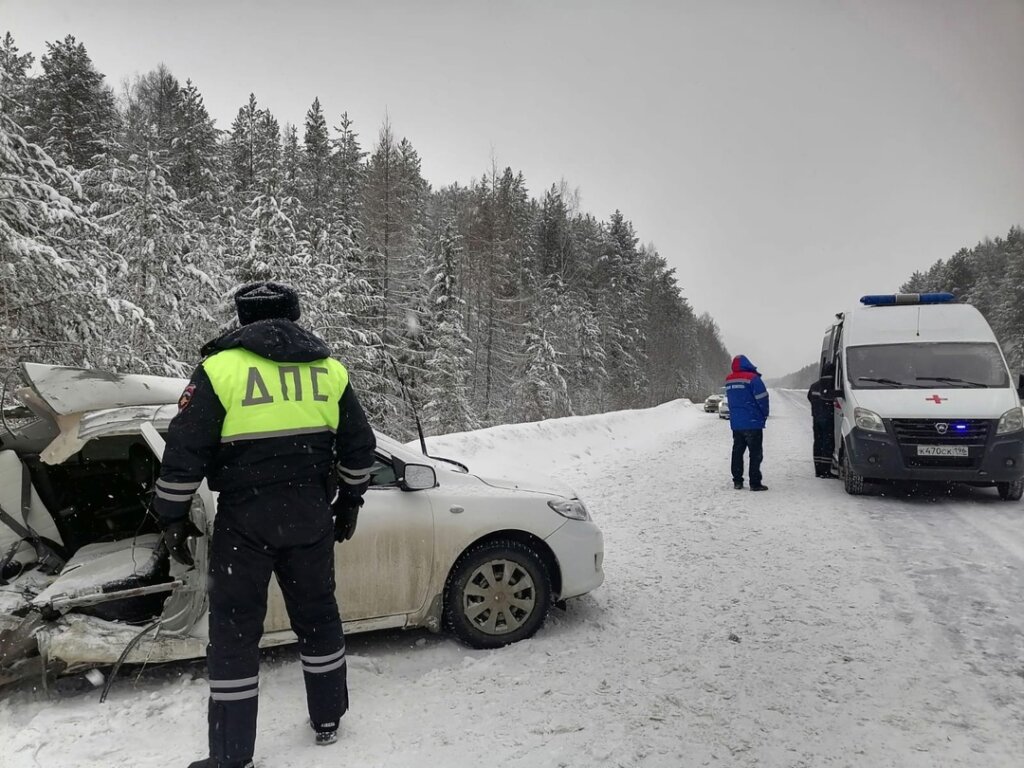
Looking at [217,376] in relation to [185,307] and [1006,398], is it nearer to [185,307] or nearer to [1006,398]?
[1006,398]

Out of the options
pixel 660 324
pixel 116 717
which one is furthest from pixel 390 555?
pixel 660 324

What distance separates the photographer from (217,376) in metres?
2.70

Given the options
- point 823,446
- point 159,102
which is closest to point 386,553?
point 823,446

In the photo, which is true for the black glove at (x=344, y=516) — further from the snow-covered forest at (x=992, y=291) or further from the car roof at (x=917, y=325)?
the snow-covered forest at (x=992, y=291)

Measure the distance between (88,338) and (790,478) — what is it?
11627 mm

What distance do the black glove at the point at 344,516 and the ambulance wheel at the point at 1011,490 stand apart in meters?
8.52

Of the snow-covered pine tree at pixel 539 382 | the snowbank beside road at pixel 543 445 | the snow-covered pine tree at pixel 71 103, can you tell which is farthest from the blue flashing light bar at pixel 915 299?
the snow-covered pine tree at pixel 71 103

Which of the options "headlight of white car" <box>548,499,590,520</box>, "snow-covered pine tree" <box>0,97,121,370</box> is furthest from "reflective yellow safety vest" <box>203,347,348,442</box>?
"snow-covered pine tree" <box>0,97,121,370</box>

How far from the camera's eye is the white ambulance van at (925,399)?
24.5ft

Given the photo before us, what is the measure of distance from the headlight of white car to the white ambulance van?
5328mm

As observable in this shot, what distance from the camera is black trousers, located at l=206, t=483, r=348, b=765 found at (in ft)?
8.79

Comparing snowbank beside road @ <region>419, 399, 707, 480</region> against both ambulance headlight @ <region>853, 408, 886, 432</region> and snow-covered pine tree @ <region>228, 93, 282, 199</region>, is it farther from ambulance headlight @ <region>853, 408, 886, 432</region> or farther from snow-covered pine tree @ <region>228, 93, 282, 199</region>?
snow-covered pine tree @ <region>228, 93, 282, 199</region>

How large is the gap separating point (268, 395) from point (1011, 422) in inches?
341

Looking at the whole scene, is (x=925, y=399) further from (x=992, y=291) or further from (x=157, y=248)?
(x=992, y=291)
